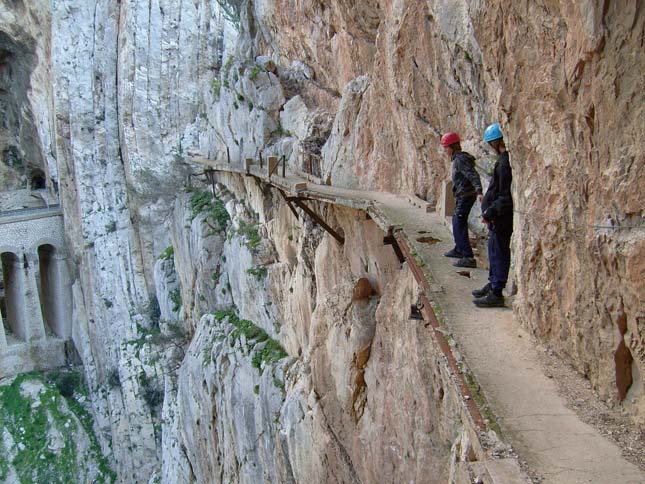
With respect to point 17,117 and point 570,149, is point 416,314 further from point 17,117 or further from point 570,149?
point 17,117

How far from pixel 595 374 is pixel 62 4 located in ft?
96.7

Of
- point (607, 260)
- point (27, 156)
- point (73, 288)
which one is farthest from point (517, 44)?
point (27, 156)

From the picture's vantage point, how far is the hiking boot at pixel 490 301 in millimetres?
4777

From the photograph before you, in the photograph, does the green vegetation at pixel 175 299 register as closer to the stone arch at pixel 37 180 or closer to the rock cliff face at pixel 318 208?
the rock cliff face at pixel 318 208

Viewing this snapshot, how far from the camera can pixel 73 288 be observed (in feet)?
97.0

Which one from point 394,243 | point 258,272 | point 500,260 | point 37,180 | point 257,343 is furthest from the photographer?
point 37,180

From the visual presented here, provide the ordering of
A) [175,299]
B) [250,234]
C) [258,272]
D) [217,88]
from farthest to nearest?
[175,299] → [217,88] → [250,234] → [258,272]

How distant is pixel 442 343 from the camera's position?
4.09m

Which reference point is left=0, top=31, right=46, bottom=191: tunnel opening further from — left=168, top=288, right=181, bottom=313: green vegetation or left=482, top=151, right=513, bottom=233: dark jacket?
left=482, top=151, right=513, bottom=233: dark jacket

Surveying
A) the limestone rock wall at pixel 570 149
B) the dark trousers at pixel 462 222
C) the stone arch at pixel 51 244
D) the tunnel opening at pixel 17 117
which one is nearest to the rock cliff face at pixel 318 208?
the limestone rock wall at pixel 570 149

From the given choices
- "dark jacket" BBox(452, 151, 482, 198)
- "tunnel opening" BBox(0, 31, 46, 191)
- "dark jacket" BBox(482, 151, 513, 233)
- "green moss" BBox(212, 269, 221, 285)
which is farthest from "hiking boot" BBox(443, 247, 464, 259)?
"tunnel opening" BBox(0, 31, 46, 191)

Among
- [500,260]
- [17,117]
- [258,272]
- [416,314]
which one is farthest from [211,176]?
[17,117]

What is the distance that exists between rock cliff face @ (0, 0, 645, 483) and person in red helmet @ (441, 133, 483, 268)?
2.01 ft

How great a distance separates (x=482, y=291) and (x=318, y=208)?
20.0 ft
